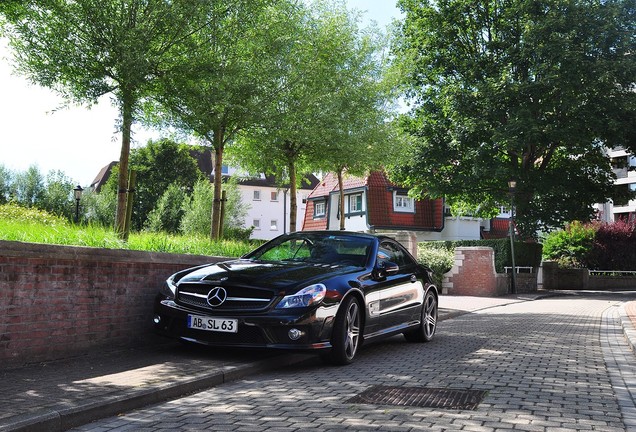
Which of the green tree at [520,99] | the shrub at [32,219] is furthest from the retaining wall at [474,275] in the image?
the shrub at [32,219]

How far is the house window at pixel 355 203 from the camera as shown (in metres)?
50.3

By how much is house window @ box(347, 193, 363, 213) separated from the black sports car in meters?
41.2

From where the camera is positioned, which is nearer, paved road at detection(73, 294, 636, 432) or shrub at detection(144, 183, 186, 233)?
paved road at detection(73, 294, 636, 432)

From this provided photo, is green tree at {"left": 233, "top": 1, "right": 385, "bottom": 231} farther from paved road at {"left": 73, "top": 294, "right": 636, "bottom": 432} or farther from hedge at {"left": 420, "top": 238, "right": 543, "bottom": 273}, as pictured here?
hedge at {"left": 420, "top": 238, "right": 543, "bottom": 273}

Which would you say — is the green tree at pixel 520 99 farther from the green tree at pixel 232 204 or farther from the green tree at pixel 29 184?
the green tree at pixel 29 184

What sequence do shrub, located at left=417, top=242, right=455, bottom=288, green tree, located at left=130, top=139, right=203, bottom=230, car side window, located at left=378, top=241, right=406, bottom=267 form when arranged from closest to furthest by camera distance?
car side window, located at left=378, top=241, right=406, bottom=267
shrub, located at left=417, top=242, right=455, bottom=288
green tree, located at left=130, top=139, right=203, bottom=230

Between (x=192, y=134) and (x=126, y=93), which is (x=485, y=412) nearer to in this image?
(x=126, y=93)

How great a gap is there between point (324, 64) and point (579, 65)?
14126 mm

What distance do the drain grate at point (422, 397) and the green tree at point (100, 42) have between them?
5916 mm

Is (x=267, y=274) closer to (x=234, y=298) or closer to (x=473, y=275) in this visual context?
(x=234, y=298)

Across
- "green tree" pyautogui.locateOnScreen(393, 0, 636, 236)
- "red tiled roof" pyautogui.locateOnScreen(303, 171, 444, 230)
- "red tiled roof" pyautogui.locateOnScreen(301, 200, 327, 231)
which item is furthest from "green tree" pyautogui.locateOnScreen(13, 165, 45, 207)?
"green tree" pyautogui.locateOnScreen(393, 0, 636, 236)

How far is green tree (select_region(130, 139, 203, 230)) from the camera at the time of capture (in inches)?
2244

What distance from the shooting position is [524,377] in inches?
274

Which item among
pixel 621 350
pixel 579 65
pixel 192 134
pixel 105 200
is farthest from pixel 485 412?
pixel 105 200
